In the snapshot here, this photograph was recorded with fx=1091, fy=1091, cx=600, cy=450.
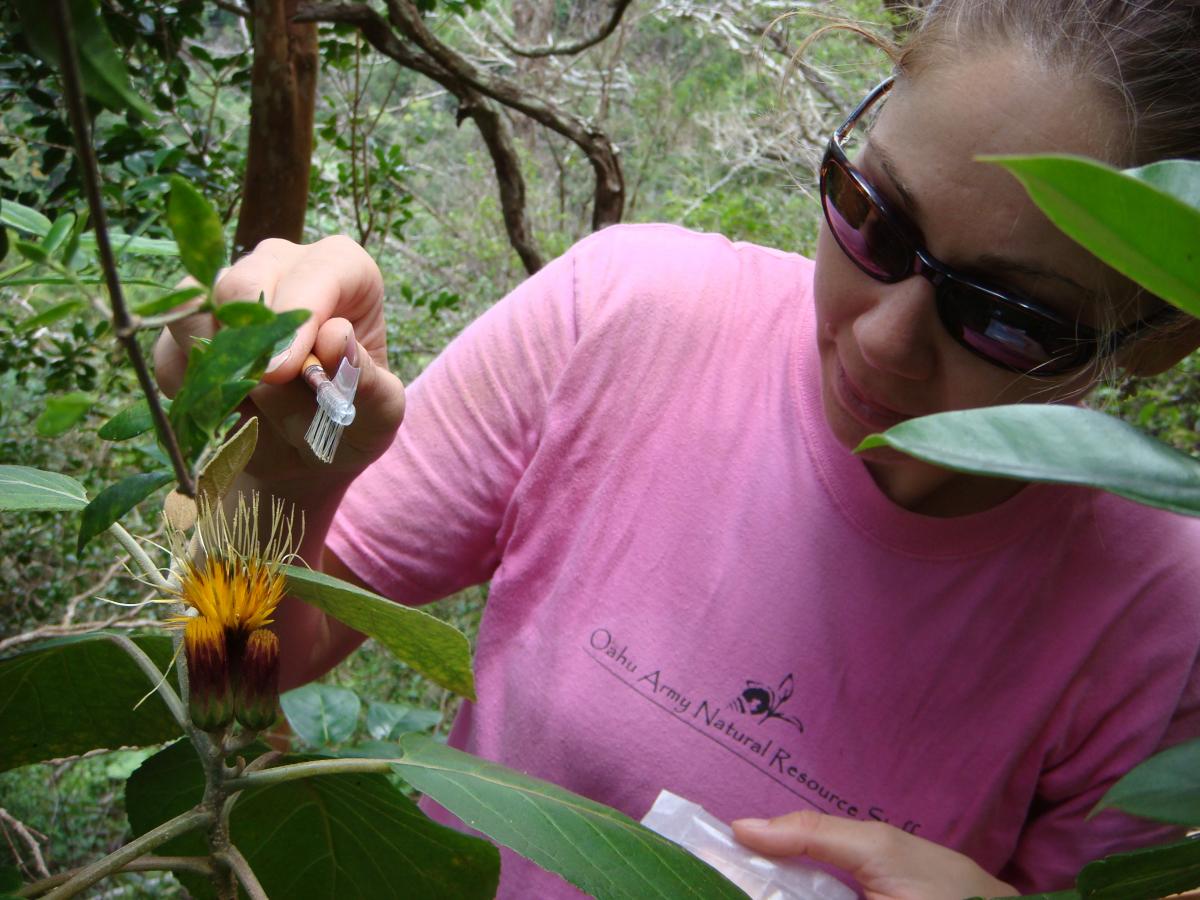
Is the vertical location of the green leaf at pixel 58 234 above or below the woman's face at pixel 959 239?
below

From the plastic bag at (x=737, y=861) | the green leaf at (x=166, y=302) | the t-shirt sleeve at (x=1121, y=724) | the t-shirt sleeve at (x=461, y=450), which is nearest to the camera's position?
the green leaf at (x=166, y=302)

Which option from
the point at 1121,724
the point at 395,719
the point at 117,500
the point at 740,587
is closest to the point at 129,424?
the point at 117,500

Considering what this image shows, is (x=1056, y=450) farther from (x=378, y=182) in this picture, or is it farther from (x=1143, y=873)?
(x=378, y=182)

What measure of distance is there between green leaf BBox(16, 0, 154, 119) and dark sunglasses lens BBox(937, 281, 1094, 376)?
2.49 feet

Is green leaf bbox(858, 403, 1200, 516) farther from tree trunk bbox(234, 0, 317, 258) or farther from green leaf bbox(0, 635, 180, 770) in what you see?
tree trunk bbox(234, 0, 317, 258)

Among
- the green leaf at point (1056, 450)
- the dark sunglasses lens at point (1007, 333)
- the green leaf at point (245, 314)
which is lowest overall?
the green leaf at point (245, 314)

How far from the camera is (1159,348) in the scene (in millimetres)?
1077

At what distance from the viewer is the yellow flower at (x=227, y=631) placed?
0.55 metres

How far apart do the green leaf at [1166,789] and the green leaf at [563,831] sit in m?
0.24

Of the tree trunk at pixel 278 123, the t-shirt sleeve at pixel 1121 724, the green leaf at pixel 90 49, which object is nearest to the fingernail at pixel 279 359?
the green leaf at pixel 90 49

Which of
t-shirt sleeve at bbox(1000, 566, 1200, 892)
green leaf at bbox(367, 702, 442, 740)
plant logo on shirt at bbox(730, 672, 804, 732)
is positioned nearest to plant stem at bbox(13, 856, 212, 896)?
plant logo on shirt at bbox(730, 672, 804, 732)

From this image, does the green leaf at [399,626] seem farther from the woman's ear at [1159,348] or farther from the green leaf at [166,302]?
the woman's ear at [1159,348]

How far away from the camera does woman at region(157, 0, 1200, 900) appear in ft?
3.07

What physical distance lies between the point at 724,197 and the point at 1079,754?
454cm
